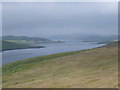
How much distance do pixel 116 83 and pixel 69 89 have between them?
5418 mm

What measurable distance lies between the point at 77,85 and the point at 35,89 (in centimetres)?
517

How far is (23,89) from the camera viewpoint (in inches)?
806

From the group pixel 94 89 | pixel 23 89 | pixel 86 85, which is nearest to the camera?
pixel 94 89

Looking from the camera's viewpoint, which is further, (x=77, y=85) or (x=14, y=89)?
(x=14, y=89)

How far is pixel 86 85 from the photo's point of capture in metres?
18.9

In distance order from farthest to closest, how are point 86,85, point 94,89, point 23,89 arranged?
point 23,89 < point 86,85 < point 94,89

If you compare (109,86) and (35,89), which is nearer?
(109,86)

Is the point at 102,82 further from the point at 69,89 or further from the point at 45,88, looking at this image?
the point at 45,88

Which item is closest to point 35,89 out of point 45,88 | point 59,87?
point 45,88

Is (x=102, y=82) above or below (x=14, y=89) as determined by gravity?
above

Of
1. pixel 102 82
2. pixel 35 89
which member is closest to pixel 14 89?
pixel 35 89

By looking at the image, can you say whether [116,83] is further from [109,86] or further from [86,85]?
[86,85]

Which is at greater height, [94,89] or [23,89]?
[94,89]

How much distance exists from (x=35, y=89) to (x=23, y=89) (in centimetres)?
180
